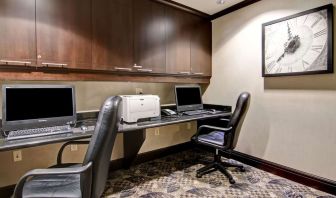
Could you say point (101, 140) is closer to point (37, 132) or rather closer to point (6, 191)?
point (37, 132)

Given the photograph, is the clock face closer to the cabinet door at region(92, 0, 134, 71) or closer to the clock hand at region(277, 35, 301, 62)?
the clock hand at region(277, 35, 301, 62)

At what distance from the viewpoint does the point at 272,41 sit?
Answer: 2.49 m

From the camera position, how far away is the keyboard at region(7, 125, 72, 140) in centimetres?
159

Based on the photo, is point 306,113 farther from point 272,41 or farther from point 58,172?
point 58,172

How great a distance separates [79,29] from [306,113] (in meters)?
2.53

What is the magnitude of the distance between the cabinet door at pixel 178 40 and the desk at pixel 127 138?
2.49 ft

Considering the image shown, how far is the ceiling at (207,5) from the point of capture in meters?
2.75

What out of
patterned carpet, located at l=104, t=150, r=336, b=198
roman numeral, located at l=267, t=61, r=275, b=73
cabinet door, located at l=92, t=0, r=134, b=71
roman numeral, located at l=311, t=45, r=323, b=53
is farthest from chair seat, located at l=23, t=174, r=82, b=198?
roman numeral, located at l=311, t=45, r=323, b=53

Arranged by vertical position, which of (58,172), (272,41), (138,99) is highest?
(272,41)

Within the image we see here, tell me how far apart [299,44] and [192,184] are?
193 cm

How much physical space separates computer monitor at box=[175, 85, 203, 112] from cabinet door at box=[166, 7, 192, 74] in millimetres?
251

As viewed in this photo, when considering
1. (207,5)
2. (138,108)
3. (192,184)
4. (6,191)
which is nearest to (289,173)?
(192,184)

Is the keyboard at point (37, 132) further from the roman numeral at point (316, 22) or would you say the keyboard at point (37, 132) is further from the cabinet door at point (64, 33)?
the roman numeral at point (316, 22)

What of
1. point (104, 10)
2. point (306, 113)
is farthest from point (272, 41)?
point (104, 10)
